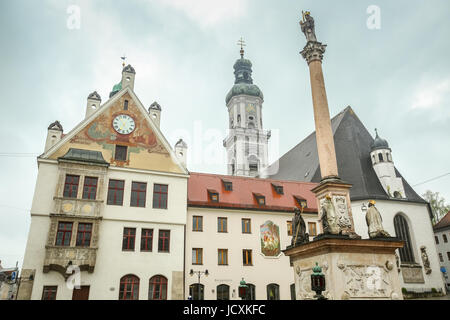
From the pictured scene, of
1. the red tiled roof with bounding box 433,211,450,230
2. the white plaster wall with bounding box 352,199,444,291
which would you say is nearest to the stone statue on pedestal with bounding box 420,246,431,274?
the white plaster wall with bounding box 352,199,444,291

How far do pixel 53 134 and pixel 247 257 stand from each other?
16463 mm

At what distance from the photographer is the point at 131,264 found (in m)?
21.8

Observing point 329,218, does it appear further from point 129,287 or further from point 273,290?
point 273,290

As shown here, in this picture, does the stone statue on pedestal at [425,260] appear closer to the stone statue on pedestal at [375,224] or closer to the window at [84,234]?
the stone statue on pedestal at [375,224]

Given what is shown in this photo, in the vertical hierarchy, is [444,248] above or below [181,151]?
below

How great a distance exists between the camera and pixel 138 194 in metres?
23.7

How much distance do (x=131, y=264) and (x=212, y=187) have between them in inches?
374

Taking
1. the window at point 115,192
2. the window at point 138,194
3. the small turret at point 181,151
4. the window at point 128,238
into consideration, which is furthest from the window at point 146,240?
the small turret at point 181,151

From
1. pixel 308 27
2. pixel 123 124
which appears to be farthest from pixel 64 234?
pixel 308 27

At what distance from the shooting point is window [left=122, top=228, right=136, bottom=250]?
2223 cm

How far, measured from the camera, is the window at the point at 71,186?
21.8m

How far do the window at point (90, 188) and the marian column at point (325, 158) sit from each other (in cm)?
1493
